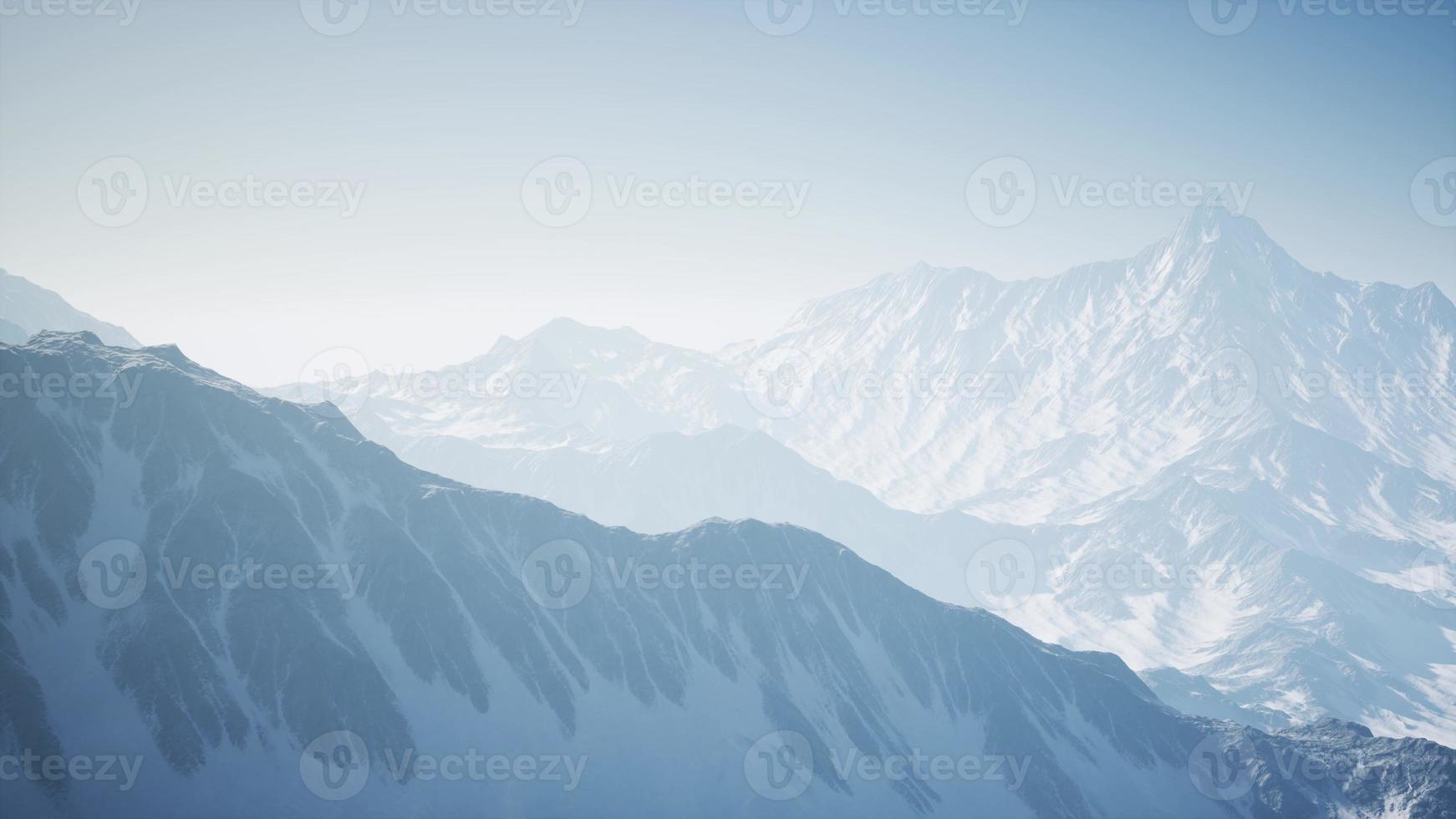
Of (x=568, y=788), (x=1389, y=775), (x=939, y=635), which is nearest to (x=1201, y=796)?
(x=1389, y=775)

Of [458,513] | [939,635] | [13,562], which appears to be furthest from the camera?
[939,635]

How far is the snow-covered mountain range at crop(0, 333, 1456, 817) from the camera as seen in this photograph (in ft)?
397

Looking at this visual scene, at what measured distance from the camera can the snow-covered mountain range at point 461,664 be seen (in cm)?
12094

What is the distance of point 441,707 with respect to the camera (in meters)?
142

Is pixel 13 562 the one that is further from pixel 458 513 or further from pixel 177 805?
pixel 458 513

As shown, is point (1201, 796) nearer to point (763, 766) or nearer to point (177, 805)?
point (763, 766)

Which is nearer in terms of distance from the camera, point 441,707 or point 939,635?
point 441,707

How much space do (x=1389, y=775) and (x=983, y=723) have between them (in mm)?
88294

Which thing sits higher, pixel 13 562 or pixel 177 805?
pixel 13 562

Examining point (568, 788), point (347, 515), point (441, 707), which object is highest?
point (347, 515)

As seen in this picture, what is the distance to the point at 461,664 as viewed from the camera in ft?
485

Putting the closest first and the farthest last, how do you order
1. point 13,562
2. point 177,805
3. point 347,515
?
point 177,805
point 13,562
point 347,515

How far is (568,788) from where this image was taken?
142 metres

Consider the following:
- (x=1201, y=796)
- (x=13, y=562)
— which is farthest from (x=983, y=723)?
(x=13, y=562)
